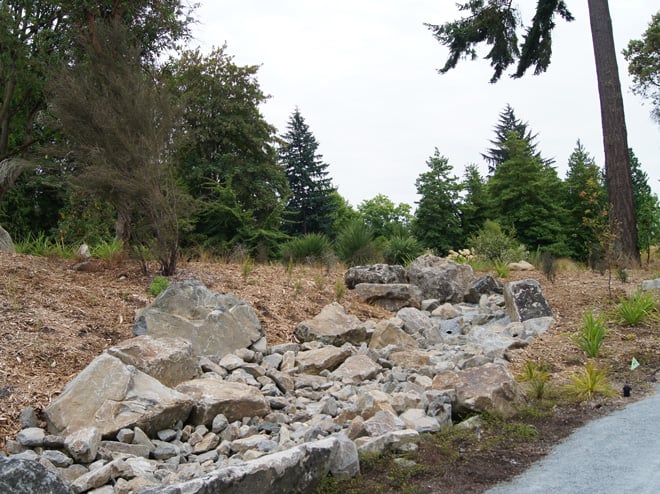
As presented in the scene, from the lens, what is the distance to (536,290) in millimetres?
6617

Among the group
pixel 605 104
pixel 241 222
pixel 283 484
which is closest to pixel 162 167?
pixel 283 484

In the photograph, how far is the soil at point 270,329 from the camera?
3.17m

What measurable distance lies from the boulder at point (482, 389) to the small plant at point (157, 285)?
327cm

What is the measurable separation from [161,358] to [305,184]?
30207mm

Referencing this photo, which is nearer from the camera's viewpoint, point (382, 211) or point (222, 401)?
point (222, 401)

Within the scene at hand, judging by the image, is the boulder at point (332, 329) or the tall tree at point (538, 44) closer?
the boulder at point (332, 329)

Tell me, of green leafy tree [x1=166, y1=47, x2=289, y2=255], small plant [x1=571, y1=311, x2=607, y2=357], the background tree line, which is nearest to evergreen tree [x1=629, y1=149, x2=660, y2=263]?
the background tree line

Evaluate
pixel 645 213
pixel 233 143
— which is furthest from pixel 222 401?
pixel 233 143

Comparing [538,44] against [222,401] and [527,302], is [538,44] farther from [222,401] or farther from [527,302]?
[222,401]

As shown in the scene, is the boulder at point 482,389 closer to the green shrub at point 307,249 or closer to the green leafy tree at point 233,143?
the green shrub at point 307,249

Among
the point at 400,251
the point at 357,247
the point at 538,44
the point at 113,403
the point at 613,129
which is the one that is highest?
the point at 538,44

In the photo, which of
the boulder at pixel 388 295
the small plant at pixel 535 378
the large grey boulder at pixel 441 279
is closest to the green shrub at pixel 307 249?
the large grey boulder at pixel 441 279

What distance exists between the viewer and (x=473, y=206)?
28484 millimetres

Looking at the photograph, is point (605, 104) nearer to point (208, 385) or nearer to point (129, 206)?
point (129, 206)
